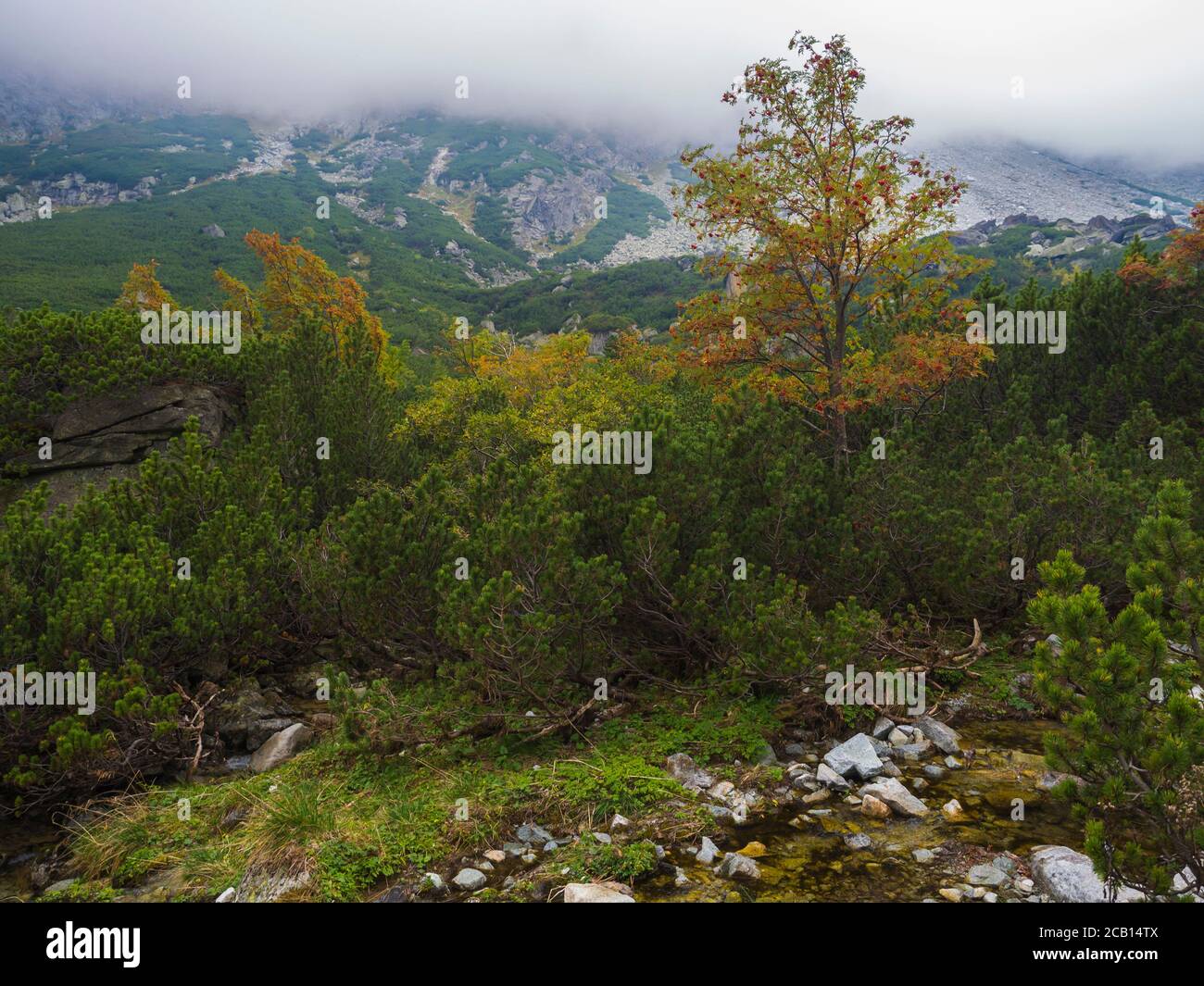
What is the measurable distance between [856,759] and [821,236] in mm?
8140

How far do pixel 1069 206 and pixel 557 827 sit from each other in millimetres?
213987

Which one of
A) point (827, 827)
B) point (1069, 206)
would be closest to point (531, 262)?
point (1069, 206)

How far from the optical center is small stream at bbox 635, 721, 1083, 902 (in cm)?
398

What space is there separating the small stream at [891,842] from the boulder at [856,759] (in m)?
0.24

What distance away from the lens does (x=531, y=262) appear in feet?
504

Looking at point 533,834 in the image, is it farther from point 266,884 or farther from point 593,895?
point 266,884

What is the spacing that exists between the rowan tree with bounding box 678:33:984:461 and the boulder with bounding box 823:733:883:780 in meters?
5.57

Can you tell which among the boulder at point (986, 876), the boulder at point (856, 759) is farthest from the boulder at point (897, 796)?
the boulder at point (986, 876)

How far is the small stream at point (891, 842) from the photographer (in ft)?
13.1

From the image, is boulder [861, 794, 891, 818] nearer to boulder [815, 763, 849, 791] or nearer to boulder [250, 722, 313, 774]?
boulder [815, 763, 849, 791]

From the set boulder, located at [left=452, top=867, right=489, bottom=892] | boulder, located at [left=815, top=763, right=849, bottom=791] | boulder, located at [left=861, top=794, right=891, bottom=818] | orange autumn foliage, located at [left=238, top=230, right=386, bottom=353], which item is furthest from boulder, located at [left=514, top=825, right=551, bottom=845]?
orange autumn foliage, located at [left=238, top=230, right=386, bottom=353]

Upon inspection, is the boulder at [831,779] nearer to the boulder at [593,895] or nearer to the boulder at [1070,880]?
the boulder at [1070,880]

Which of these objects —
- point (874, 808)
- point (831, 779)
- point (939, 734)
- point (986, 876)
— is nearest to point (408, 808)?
point (831, 779)

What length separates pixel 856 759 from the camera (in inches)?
211
